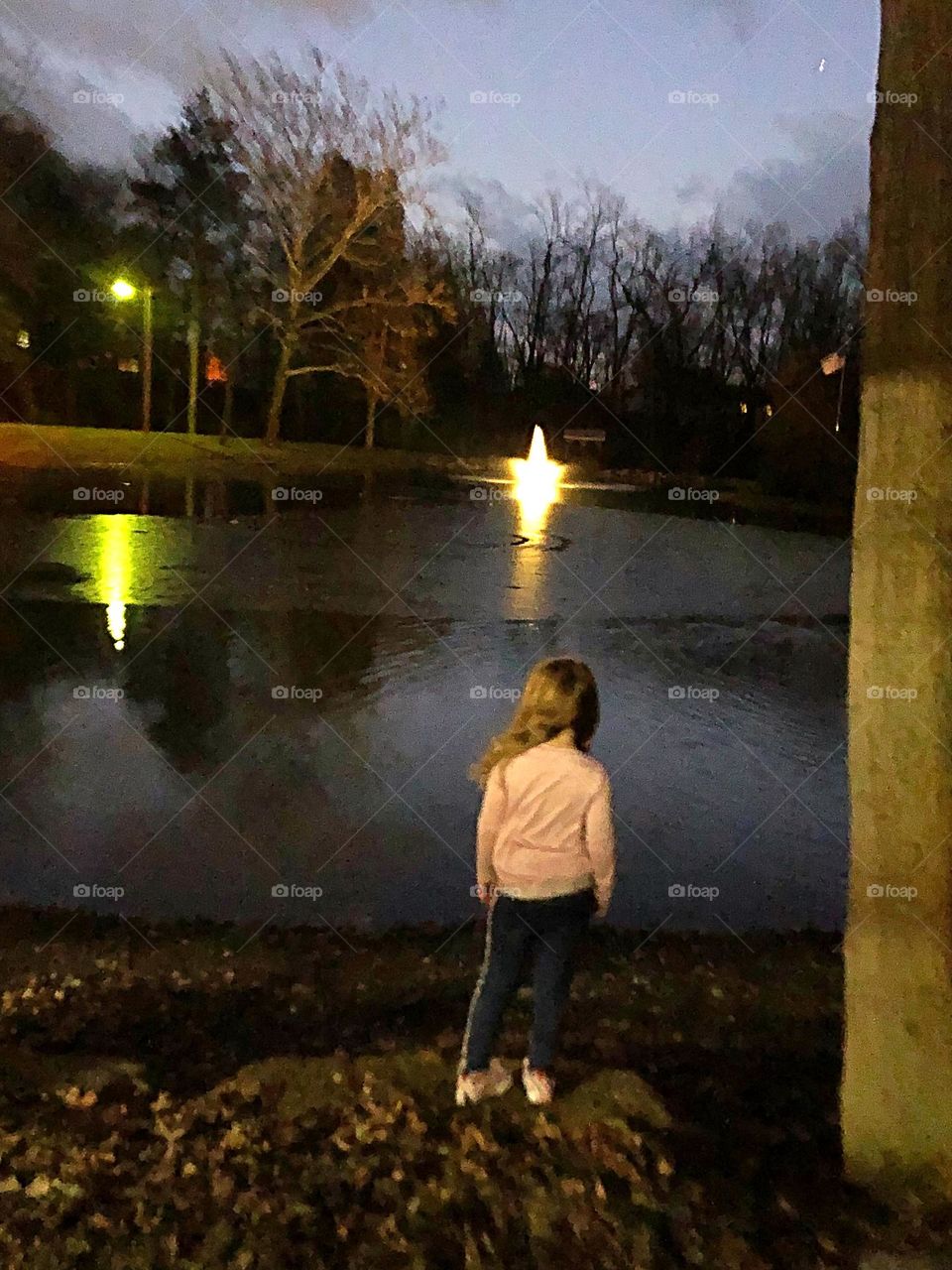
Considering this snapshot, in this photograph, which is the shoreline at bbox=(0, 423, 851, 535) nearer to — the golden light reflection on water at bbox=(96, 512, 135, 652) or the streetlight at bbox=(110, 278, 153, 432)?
the streetlight at bbox=(110, 278, 153, 432)

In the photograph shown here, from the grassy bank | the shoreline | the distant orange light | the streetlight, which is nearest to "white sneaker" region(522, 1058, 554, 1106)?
the shoreline

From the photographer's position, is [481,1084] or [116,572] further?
[116,572]

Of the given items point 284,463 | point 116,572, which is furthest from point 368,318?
point 116,572

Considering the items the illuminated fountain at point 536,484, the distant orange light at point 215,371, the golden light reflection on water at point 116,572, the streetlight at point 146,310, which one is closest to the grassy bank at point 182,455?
the streetlight at point 146,310

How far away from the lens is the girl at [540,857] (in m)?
3.36

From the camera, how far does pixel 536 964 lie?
3.51 meters

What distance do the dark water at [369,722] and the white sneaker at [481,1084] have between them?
1.93m

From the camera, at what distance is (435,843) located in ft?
20.3

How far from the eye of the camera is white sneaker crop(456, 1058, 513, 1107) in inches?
130

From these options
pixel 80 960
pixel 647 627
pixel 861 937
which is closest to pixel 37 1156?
pixel 80 960

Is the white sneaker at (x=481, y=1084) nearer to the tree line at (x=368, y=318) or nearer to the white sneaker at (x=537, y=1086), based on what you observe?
the white sneaker at (x=537, y=1086)

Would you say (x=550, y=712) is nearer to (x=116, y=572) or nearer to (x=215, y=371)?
(x=116, y=572)

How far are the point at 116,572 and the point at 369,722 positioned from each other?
6542 millimetres

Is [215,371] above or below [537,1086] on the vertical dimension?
above
